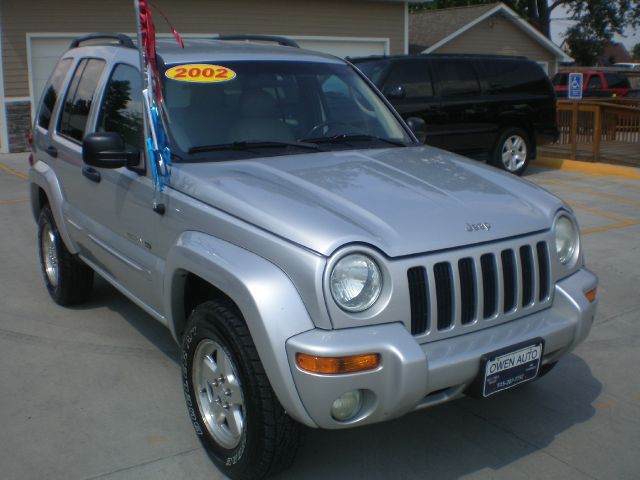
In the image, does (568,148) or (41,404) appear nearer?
(41,404)

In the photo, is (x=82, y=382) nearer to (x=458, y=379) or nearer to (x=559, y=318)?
(x=458, y=379)

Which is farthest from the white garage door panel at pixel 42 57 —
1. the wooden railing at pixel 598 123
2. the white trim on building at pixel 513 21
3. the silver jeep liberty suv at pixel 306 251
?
the white trim on building at pixel 513 21

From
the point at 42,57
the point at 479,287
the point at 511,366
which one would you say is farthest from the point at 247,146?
the point at 42,57

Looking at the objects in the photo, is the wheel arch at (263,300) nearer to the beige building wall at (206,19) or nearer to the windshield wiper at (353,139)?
the windshield wiper at (353,139)

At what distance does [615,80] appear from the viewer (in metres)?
26.2

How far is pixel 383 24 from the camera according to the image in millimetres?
20484

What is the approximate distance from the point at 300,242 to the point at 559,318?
135 centimetres

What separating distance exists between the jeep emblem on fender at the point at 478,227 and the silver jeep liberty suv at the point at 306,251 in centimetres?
1

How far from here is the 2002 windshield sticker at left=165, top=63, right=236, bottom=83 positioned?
4438mm

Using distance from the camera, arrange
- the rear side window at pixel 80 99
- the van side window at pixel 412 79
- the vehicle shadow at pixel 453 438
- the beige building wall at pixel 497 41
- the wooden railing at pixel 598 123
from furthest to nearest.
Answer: the beige building wall at pixel 497 41
the wooden railing at pixel 598 123
the van side window at pixel 412 79
the rear side window at pixel 80 99
the vehicle shadow at pixel 453 438

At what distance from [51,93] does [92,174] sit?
4.80ft

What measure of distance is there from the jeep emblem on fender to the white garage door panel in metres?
14.0

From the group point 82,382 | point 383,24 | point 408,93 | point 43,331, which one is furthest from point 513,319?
point 383,24

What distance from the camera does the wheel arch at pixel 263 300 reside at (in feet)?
10.0
